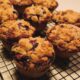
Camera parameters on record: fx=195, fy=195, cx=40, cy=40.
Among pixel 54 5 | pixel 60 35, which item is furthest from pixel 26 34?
pixel 54 5

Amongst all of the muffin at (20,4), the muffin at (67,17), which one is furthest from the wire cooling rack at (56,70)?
the muffin at (20,4)

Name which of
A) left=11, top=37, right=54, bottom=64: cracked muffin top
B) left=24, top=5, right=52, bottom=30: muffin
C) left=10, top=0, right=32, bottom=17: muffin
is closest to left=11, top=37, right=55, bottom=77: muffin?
left=11, top=37, right=54, bottom=64: cracked muffin top

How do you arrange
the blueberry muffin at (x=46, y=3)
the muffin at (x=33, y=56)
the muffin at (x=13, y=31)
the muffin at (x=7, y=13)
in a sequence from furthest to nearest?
the blueberry muffin at (x=46, y=3), the muffin at (x=7, y=13), the muffin at (x=13, y=31), the muffin at (x=33, y=56)

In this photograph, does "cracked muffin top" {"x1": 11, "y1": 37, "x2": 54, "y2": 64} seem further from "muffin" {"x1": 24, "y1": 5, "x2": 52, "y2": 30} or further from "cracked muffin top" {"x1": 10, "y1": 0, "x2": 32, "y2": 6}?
"cracked muffin top" {"x1": 10, "y1": 0, "x2": 32, "y2": 6}

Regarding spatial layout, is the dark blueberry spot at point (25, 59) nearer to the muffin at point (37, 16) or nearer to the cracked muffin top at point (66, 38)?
the cracked muffin top at point (66, 38)

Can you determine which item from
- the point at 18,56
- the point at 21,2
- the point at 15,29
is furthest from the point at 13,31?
the point at 21,2

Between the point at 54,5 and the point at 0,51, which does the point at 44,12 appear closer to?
the point at 54,5
